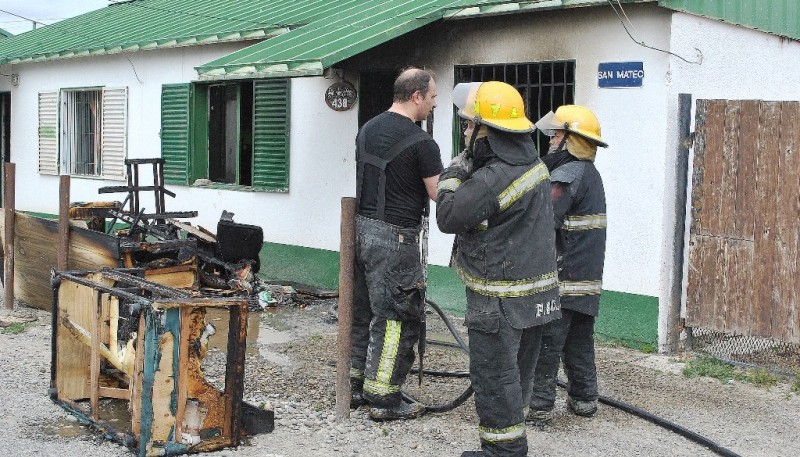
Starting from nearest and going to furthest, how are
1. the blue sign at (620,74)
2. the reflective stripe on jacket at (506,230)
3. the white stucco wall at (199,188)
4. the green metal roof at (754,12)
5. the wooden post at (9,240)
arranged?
the reflective stripe on jacket at (506,230) → the green metal roof at (754,12) → the blue sign at (620,74) → the wooden post at (9,240) → the white stucco wall at (199,188)

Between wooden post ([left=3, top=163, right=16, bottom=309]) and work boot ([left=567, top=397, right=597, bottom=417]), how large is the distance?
19.1 ft

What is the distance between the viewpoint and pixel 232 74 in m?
8.79

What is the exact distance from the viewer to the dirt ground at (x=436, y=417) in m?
5.11

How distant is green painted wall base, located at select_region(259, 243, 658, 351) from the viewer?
7.50 m

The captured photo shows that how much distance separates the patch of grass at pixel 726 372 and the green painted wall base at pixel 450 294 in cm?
50

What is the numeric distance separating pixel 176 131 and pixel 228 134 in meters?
0.77

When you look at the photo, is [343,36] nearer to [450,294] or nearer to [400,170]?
[450,294]

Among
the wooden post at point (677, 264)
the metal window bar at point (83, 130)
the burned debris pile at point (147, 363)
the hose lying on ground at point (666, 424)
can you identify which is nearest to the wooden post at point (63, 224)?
the burned debris pile at point (147, 363)

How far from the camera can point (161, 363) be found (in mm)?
4707

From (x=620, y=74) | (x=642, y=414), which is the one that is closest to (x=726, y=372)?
(x=642, y=414)

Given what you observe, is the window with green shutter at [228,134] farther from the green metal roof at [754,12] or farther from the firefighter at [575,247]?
the firefighter at [575,247]

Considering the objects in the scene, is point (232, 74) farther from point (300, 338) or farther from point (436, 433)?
point (436, 433)

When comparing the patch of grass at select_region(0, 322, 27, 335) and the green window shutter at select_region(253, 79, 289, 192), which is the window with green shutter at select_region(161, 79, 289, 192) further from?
the patch of grass at select_region(0, 322, 27, 335)

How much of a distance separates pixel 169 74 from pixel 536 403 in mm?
8307
